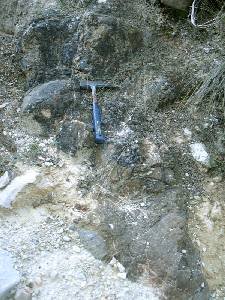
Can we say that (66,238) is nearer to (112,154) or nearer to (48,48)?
(112,154)

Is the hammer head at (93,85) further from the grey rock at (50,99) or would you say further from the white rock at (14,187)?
the white rock at (14,187)

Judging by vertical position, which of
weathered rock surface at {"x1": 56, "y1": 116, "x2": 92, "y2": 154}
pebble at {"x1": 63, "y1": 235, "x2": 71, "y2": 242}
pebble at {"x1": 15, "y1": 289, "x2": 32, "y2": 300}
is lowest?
pebble at {"x1": 63, "y1": 235, "x2": 71, "y2": 242}

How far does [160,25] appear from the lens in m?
3.26

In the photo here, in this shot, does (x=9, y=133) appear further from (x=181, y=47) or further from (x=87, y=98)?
(x=181, y=47)

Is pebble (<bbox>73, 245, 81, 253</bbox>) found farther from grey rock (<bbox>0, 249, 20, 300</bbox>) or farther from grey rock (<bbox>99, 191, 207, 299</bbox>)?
grey rock (<bbox>0, 249, 20, 300</bbox>)

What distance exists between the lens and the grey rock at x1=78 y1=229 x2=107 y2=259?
8.24 ft

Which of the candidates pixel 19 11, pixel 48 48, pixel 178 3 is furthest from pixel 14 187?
pixel 178 3

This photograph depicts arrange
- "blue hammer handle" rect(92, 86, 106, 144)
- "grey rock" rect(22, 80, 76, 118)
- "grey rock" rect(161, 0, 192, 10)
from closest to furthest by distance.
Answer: "blue hammer handle" rect(92, 86, 106, 144)
"grey rock" rect(22, 80, 76, 118)
"grey rock" rect(161, 0, 192, 10)

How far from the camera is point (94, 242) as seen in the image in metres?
2.54

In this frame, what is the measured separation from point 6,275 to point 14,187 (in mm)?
495

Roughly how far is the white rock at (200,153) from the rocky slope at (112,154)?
0.01 m

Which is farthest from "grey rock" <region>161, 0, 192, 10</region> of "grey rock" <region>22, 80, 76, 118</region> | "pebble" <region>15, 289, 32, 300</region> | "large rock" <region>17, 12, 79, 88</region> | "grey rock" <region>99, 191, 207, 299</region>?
"pebble" <region>15, 289, 32, 300</region>

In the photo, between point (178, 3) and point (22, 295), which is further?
point (178, 3)

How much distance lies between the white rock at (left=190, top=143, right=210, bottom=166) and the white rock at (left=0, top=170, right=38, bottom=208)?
92cm
